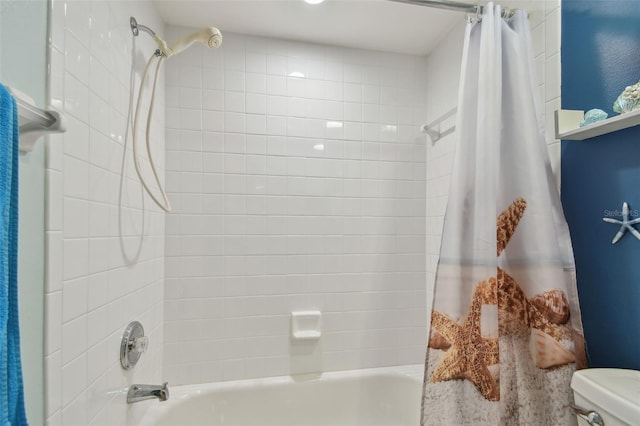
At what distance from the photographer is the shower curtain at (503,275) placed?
100 cm

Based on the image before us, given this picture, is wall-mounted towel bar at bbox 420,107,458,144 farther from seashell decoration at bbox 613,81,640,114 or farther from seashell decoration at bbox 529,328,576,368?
seashell decoration at bbox 529,328,576,368

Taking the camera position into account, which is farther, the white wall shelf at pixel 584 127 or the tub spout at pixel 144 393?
the tub spout at pixel 144 393

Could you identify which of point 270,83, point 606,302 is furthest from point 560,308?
point 270,83

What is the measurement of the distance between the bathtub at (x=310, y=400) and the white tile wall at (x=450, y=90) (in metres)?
0.55

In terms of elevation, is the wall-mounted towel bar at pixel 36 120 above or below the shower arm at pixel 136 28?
below

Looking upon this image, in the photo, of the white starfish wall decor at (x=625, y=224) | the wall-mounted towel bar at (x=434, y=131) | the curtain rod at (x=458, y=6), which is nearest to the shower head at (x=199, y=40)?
the curtain rod at (x=458, y=6)

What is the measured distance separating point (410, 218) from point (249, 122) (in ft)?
3.63

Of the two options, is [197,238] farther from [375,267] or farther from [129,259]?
[375,267]

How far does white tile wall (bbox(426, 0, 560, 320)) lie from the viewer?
1.13m

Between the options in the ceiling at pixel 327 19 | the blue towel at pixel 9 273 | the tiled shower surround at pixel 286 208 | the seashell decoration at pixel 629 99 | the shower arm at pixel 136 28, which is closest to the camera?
the blue towel at pixel 9 273

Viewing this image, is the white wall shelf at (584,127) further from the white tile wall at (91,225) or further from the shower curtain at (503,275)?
the white tile wall at (91,225)

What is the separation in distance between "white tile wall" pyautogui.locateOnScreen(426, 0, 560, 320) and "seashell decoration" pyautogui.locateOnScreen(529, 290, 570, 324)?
391 millimetres

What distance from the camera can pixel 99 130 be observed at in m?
1.01

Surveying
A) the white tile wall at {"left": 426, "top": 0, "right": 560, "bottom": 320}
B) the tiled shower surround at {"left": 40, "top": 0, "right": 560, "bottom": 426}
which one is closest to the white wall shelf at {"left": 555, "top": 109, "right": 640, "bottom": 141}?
the white tile wall at {"left": 426, "top": 0, "right": 560, "bottom": 320}
